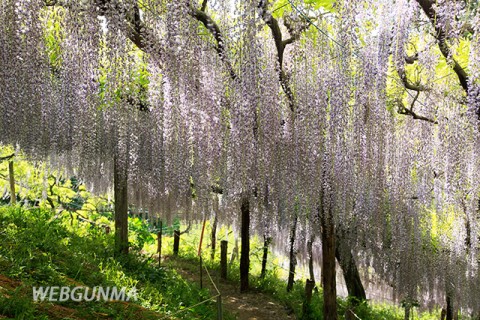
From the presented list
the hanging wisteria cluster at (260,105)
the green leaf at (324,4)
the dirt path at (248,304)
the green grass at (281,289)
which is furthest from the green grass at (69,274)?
the green leaf at (324,4)

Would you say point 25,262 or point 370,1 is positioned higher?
point 370,1

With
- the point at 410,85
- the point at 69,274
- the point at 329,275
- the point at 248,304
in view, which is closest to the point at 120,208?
the point at 69,274

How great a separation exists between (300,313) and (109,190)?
506 cm

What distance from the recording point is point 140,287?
6270 millimetres

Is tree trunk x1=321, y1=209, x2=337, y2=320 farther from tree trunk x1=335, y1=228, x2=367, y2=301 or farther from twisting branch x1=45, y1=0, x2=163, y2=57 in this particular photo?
twisting branch x1=45, y1=0, x2=163, y2=57

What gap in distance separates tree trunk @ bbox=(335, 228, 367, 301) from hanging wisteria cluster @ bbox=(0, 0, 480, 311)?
0.66 meters

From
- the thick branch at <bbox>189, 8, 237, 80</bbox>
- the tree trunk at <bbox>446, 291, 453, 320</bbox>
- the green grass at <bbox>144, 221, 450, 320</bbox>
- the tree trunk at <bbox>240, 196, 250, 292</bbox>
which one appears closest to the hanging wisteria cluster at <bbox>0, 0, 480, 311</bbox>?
the thick branch at <bbox>189, 8, 237, 80</bbox>

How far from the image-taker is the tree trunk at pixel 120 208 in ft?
24.5

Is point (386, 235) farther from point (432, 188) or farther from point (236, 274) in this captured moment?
point (236, 274)

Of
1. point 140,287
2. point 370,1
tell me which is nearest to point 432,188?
point 370,1

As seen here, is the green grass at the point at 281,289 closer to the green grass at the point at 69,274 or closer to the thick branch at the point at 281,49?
the green grass at the point at 69,274

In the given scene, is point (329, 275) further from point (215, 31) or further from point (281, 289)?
point (281, 289)

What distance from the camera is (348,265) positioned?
342 inches

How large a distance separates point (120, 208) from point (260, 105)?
401cm
